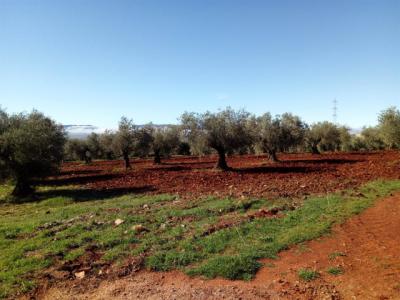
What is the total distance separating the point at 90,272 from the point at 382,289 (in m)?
7.15

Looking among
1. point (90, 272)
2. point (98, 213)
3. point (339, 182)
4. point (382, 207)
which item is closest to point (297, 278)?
point (90, 272)

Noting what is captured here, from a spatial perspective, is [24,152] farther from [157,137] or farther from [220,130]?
[157,137]

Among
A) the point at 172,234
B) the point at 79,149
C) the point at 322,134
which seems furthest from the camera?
the point at 79,149

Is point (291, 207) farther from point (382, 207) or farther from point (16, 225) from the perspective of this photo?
point (16, 225)

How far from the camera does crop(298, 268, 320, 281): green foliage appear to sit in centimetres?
803

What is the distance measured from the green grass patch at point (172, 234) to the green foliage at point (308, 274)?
43.1 inches

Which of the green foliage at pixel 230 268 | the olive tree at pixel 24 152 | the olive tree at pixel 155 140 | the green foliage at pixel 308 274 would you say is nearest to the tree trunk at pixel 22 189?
the olive tree at pixel 24 152

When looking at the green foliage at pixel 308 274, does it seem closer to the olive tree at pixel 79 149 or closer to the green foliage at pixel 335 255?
the green foliage at pixel 335 255

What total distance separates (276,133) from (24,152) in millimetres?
28431

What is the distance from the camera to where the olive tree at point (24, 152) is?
2352 centimetres

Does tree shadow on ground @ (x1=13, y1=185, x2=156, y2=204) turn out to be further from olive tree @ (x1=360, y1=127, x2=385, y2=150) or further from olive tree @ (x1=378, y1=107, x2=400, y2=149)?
olive tree @ (x1=360, y1=127, x2=385, y2=150)

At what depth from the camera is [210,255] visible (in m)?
9.56

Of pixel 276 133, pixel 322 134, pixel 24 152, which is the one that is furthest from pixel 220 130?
pixel 322 134

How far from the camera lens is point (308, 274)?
8.15 meters
